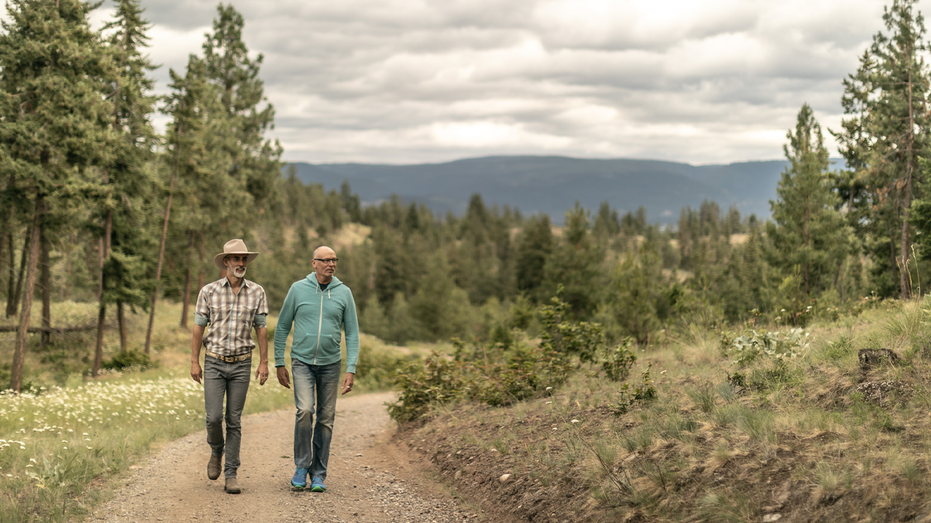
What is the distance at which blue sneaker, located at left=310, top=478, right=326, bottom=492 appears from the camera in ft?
22.0

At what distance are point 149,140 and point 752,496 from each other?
1128 inches

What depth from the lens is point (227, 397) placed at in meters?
6.66

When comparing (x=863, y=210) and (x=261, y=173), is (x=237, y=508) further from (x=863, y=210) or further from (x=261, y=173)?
(x=261, y=173)

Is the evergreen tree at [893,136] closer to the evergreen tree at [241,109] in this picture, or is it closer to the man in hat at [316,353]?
Result: the man in hat at [316,353]

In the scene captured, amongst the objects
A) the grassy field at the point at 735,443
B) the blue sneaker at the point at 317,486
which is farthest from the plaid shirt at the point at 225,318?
the grassy field at the point at 735,443

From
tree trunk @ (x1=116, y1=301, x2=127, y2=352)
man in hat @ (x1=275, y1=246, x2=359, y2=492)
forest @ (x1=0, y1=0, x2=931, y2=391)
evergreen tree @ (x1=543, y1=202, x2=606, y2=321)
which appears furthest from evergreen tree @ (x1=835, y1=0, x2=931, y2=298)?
tree trunk @ (x1=116, y1=301, x2=127, y2=352)

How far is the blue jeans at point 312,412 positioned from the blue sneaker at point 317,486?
0.17ft

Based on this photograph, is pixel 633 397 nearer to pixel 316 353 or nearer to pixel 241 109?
pixel 316 353

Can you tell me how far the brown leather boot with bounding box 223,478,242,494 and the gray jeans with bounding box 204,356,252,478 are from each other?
71 millimetres

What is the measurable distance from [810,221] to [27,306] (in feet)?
98.8

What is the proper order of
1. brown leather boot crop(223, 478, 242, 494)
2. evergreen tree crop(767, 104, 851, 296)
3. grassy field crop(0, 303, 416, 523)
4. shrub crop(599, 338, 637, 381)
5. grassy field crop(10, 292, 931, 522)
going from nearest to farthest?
grassy field crop(10, 292, 931, 522)
grassy field crop(0, 303, 416, 523)
brown leather boot crop(223, 478, 242, 494)
shrub crop(599, 338, 637, 381)
evergreen tree crop(767, 104, 851, 296)

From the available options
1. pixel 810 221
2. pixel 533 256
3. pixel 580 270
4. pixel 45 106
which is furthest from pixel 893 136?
pixel 533 256

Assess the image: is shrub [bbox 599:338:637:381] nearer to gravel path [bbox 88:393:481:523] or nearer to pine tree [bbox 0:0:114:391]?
gravel path [bbox 88:393:481:523]

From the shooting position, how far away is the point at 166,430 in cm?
1009
